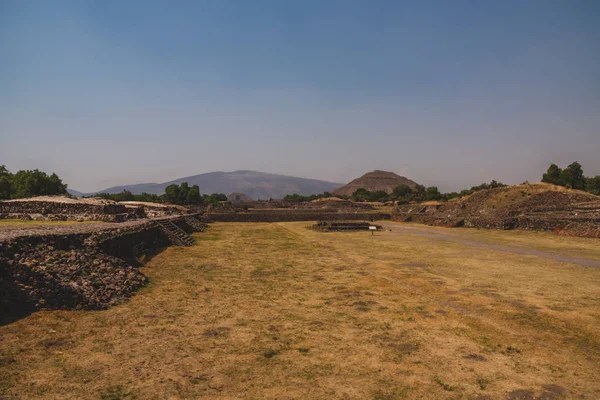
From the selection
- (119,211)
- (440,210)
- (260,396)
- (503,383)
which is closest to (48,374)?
(260,396)

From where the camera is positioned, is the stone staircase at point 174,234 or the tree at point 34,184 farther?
the tree at point 34,184

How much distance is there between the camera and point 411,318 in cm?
912

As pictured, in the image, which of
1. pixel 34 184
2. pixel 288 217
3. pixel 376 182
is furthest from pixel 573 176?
pixel 376 182

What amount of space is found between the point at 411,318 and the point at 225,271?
866 centimetres

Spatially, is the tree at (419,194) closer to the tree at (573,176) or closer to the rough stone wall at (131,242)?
the tree at (573,176)

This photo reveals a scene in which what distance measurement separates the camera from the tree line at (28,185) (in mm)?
57656

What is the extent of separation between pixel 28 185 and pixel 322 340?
69.3 m

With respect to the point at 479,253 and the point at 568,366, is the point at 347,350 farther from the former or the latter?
the point at 479,253

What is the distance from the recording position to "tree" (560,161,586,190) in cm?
6750

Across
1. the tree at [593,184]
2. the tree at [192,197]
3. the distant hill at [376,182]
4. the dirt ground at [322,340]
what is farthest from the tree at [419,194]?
the distant hill at [376,182]

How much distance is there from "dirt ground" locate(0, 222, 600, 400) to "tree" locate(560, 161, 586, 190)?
68.0m

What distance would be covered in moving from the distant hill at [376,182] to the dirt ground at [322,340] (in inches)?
6497

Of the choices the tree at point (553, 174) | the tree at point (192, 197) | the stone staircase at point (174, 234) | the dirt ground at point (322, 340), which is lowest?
the dirt ground at point (322, 340)

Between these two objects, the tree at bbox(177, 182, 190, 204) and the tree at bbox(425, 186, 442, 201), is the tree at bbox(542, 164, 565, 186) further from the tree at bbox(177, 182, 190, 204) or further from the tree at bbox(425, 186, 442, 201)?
the tree at bbox(177, 182, 190, 204)
